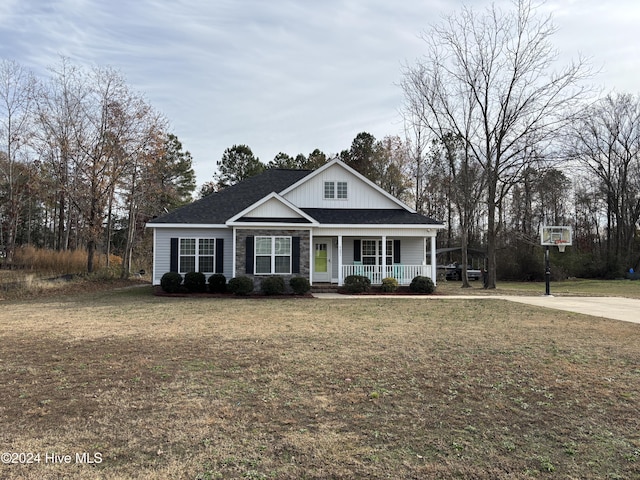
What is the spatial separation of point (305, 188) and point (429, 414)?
16640mm

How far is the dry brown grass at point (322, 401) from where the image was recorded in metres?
3.38

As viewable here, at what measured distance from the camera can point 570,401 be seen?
479 cm

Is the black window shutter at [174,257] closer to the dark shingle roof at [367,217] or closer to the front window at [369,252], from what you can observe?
the dark shingle roof at [367,217]

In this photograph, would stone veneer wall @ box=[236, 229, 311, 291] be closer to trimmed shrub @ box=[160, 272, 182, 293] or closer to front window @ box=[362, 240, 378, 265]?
trimmed shrub @ box=[160, 272, 182, 293]

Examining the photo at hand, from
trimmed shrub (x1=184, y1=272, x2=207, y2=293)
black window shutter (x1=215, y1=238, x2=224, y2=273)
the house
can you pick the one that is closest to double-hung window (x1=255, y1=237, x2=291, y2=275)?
the house

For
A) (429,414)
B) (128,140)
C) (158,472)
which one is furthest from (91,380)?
(128,140)

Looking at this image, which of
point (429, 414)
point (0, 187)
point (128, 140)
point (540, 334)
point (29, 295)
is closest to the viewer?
point (429, 414)

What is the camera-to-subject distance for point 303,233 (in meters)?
17.7

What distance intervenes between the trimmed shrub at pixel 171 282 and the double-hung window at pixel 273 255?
300 cm

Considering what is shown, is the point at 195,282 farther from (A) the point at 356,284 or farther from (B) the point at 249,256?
(A) the point at 356,284

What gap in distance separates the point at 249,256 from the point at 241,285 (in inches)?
54.7

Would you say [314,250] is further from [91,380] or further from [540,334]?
[91,380]

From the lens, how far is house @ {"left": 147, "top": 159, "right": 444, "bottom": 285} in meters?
17.5

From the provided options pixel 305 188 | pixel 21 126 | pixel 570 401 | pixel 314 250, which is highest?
pixel 21 126
